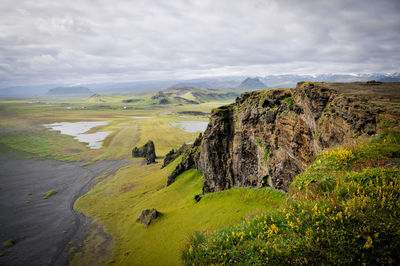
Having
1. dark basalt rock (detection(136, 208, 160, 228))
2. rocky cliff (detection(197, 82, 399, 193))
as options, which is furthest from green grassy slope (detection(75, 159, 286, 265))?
rocky cliff (detection(197, 82, 399, 193))

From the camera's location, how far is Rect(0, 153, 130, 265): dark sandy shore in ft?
117

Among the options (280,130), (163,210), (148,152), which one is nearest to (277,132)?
(280,130)

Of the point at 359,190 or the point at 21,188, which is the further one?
the point at 21,188

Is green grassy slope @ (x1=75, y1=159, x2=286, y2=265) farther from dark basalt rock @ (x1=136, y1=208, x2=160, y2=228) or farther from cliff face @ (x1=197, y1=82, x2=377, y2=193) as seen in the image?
cliff face @ (x1=197, y1=82, x2=377, y2=193)

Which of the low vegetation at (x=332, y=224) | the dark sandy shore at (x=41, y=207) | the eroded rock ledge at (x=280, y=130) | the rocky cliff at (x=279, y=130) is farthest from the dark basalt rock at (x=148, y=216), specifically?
the low vegetation at (x=332, y=224)

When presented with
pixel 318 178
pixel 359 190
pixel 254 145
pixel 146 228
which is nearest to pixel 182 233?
pixel 146 228

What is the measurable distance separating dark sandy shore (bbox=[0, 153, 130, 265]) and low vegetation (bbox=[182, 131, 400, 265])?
1487 inches

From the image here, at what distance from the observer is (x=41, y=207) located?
169ft

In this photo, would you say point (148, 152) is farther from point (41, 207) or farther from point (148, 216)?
point (148, 216)

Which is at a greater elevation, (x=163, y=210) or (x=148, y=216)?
(x=148, y=216)

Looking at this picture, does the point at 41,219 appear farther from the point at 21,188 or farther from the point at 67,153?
the point at 67,153

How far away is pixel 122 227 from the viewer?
127ft

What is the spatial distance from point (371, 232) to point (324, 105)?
15.0 m

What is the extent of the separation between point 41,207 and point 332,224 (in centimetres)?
6769
